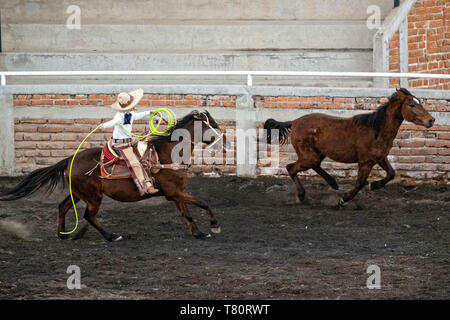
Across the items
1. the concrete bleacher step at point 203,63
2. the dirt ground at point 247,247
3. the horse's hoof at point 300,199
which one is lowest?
the dirt ground at point 247,247

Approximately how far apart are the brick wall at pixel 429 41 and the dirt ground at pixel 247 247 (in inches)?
116

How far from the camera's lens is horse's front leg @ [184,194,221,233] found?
8664 mm

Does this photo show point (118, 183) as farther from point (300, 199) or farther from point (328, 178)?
point (328, 178)

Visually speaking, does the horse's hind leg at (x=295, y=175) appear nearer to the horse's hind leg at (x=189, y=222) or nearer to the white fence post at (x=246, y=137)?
the white fence post at (x=246, y=137)

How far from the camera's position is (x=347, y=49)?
15.4 metres

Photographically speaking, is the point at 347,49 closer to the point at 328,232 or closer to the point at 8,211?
the point at 328,232

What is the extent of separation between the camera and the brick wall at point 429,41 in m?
13.6

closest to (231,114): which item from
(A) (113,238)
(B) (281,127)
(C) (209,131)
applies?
(B) (281,127)

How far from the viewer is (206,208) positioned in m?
8.69

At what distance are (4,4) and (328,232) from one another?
960 cm

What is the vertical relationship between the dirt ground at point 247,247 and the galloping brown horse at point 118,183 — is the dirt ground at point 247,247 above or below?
below

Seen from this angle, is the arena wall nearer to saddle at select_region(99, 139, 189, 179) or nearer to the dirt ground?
the dirt ground

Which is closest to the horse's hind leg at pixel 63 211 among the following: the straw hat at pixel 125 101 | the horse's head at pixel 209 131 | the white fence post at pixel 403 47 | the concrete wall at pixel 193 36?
the straw hat at pixel 125 101

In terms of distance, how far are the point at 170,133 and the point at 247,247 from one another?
5.42ft
